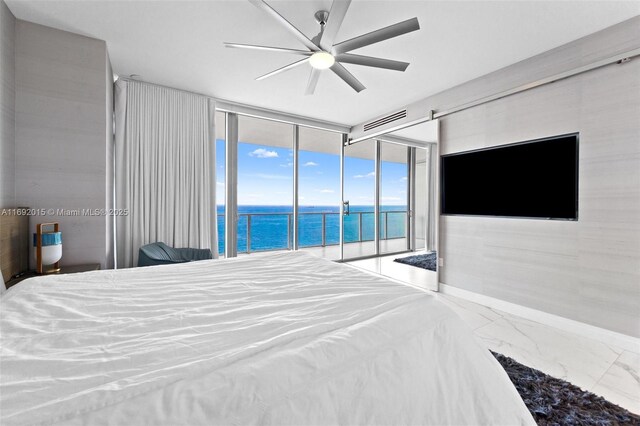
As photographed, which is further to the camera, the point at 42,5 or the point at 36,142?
the point at 36,142

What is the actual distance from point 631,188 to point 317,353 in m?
3.01

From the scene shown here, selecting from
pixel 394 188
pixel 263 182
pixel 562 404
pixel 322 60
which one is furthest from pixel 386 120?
pixel 263 182

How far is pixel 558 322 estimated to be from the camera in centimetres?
260

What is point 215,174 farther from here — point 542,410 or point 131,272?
point 542,410

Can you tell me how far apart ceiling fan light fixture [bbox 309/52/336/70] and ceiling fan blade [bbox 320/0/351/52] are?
0.04 metres

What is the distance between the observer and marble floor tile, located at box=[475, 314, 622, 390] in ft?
6.30

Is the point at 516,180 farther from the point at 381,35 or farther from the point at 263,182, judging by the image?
the point at 263,182

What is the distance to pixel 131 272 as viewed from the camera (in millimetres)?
1757

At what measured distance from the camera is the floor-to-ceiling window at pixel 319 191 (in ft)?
17.1

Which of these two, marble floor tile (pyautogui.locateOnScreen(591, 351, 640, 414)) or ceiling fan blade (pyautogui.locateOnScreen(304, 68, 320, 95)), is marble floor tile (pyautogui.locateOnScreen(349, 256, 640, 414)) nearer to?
marble floor tile (pyautogui.locateOnScreen(591, 351, 640, 414))

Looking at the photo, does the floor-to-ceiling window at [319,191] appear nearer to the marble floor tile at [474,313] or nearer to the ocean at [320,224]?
the ocean at [320,224]

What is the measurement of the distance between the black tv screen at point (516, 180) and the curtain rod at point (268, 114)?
2.35m

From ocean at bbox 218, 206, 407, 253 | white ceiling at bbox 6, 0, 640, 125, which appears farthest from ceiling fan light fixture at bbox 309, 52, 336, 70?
ocean at bbox 218, 206, 407, 253

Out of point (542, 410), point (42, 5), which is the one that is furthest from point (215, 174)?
point (542, 410)
